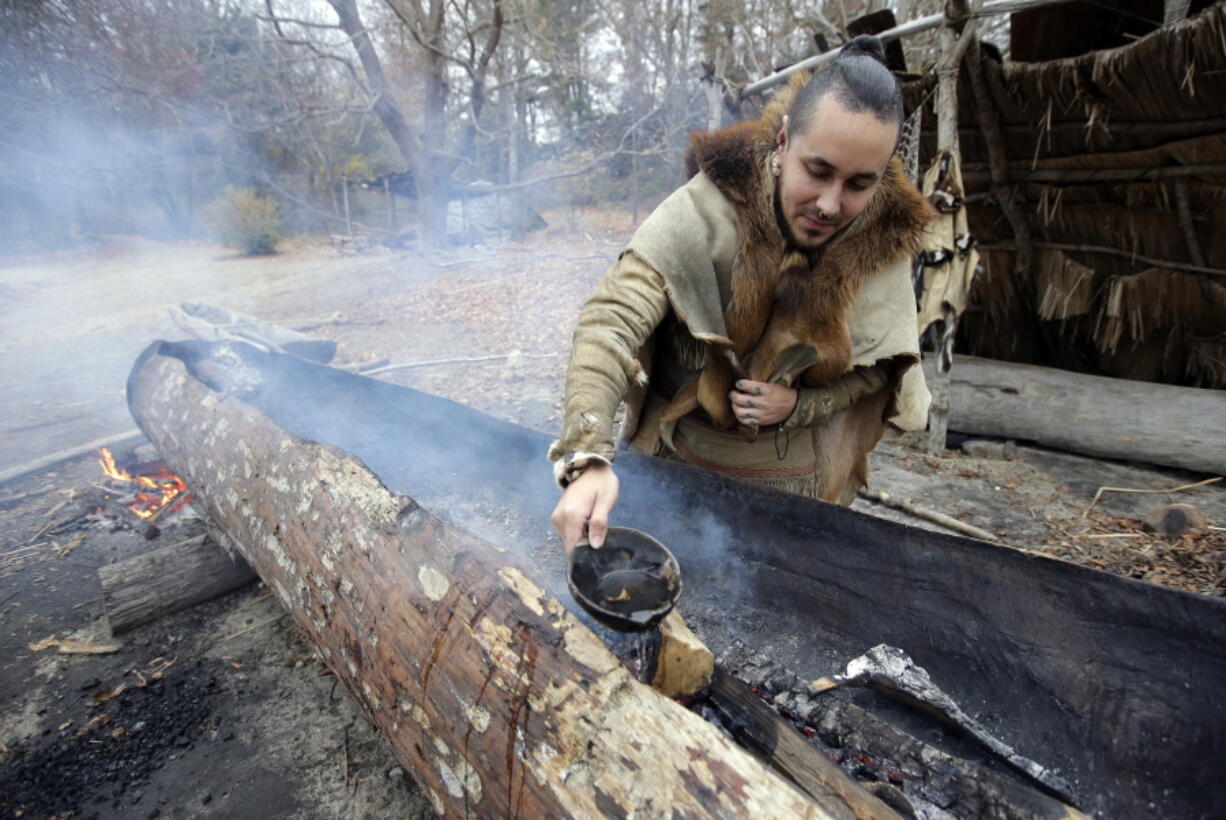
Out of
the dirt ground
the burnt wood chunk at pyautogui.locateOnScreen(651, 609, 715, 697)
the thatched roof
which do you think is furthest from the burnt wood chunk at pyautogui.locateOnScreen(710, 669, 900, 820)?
the thatched roof

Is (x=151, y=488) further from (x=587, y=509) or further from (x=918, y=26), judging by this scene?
(x=918, y=26)

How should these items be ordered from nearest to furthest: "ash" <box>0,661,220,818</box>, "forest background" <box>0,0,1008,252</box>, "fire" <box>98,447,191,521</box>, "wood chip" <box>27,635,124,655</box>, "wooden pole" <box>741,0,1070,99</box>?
"ash" <box>0,661,220,818</box>, "wood chip" <box>27,635,124,655</box>, "wooden pole" <box>741,0,1070,99</box>, "fire" <box>98,447,191,521</box>, "forest background" <box>0,0,1008,252</box>

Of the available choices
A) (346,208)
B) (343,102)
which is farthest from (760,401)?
(346,208)

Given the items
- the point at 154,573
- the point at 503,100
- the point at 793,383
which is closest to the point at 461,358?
the point at 154,573

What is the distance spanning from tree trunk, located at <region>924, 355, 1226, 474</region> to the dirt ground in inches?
6.5

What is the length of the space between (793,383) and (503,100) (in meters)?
20.2

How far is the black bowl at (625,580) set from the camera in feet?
3.83

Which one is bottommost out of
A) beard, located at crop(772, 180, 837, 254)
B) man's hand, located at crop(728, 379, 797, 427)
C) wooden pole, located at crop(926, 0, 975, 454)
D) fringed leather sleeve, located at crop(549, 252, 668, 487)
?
man's hand, located at crop(728, 379, 797, 427)

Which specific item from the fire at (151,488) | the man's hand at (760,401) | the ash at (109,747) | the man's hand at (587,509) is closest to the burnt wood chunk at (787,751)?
the man's hand at (587,509)

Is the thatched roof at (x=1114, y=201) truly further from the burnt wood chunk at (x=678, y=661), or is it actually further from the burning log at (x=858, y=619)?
the burnt wood chunk at (x=678, y=661)

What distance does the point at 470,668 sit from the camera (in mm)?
1313

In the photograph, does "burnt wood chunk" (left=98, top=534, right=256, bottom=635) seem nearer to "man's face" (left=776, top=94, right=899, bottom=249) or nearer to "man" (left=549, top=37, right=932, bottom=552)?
"man" (left=549, top=37, right=932, bottom=552)

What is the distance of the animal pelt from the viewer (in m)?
1.78

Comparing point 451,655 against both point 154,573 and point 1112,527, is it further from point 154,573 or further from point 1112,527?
point 1112,527
